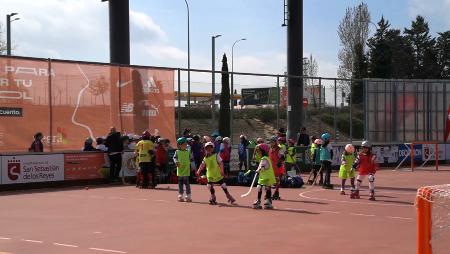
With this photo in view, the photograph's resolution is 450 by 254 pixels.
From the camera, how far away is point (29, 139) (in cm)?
2194

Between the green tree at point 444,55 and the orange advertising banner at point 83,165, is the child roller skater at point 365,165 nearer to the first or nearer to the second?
the orange advertising banner at point 83,165

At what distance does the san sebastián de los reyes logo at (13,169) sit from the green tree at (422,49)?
229ft

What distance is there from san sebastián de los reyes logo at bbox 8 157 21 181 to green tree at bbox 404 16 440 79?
2752 inches

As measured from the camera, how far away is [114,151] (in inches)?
902

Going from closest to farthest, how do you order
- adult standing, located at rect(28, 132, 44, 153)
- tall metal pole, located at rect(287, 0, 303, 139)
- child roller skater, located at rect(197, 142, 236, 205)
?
child roller skater, located at rect(197, 142, 236, 205) → adult standing, located at rect(28, 132, 44, 153) → tall metal pole, located at rect(287, 0, 303, 139)

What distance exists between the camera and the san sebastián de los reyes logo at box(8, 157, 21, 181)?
67.7 feet

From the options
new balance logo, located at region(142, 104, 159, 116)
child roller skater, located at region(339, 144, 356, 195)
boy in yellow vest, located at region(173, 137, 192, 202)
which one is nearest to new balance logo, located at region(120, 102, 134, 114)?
new balance logo, located at region(142, 104, 159, 116)

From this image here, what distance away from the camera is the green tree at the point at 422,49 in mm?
84150

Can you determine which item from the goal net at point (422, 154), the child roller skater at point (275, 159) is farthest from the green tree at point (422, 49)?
the child roller skater at point (275, 159)

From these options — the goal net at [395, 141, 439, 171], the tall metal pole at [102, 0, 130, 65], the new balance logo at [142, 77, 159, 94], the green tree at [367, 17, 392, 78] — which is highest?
the green tree at [367, 17, 392, 78]

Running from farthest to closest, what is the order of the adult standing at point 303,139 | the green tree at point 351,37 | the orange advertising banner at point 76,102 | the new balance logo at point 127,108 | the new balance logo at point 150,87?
the green tree at point 351,37 < the adult standing at point 303,139 < the new balance logo at point 150,87 < the new balance logo at point 127,108 < the orange advertising banner at point 76,102

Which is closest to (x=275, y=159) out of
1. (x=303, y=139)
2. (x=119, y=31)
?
(x=303, y=139)

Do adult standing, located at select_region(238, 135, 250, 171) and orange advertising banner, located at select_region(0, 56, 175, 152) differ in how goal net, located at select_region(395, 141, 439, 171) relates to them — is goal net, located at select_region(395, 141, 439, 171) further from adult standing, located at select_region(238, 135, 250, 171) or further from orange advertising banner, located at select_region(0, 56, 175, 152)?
orange advertising banner, located at select_region(0, 56, 175, 152)

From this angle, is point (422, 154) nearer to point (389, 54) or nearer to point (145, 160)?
point (145, 160)
